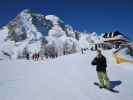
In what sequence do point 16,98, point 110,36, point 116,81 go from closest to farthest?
point 16,98
point 116,81
point 110,36

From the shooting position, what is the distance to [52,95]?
11117 millimetres

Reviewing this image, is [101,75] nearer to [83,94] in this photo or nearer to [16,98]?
[83,94]

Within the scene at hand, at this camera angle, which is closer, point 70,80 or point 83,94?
point 83,94

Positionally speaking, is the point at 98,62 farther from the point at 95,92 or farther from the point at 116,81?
the point at 116,81

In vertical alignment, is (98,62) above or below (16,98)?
above

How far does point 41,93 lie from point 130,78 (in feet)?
21.2

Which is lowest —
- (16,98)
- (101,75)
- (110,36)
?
(16,98)

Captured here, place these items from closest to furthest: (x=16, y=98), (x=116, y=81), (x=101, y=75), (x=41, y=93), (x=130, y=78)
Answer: (x=16, y=98), (x=41, y=93), (x=101, y=75), (x=116, y=81), (x=130, y=78)

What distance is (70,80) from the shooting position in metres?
14.8

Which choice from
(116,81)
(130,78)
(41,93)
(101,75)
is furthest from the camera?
(130,78)

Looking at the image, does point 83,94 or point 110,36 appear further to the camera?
point 110,36

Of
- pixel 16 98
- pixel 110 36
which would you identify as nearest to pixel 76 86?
pixel 16 98

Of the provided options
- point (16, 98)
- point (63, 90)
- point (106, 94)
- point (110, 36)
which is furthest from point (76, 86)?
point (110, 36)

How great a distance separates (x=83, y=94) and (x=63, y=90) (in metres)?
1.24
